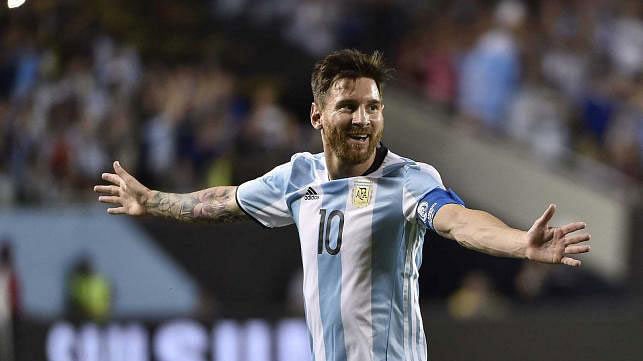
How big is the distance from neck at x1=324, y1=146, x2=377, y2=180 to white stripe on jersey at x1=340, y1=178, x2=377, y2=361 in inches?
7.5

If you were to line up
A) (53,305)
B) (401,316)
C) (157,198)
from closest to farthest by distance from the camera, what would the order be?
(401,316), (157,198), (53,305)

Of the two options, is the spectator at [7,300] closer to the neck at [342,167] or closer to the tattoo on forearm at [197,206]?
the tattoo on forearm at [197,206]

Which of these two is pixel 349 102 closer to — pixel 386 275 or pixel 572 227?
pixel 386 275

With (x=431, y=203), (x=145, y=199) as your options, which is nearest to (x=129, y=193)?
(x=145, y=199)

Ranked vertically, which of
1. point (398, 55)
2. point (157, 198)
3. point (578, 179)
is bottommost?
point (157, 198)

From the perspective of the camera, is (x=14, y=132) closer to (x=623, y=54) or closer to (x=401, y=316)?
(x=623, y=54)

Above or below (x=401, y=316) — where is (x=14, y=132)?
above

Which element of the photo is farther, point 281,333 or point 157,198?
point 281,333

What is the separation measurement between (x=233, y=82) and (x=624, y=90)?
4.25 meters

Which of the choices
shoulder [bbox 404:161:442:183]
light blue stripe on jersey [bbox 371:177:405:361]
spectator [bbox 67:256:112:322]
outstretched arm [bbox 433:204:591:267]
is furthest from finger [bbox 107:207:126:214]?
spectator [bbox 67:256:112:322]

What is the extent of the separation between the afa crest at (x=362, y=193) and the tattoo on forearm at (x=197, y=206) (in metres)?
0.89

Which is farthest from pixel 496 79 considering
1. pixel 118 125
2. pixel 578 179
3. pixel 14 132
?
pixel 14 132

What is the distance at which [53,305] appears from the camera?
40.5 feet

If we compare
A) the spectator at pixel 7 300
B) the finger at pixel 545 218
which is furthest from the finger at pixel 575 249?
the spectator at pixel 7 300
